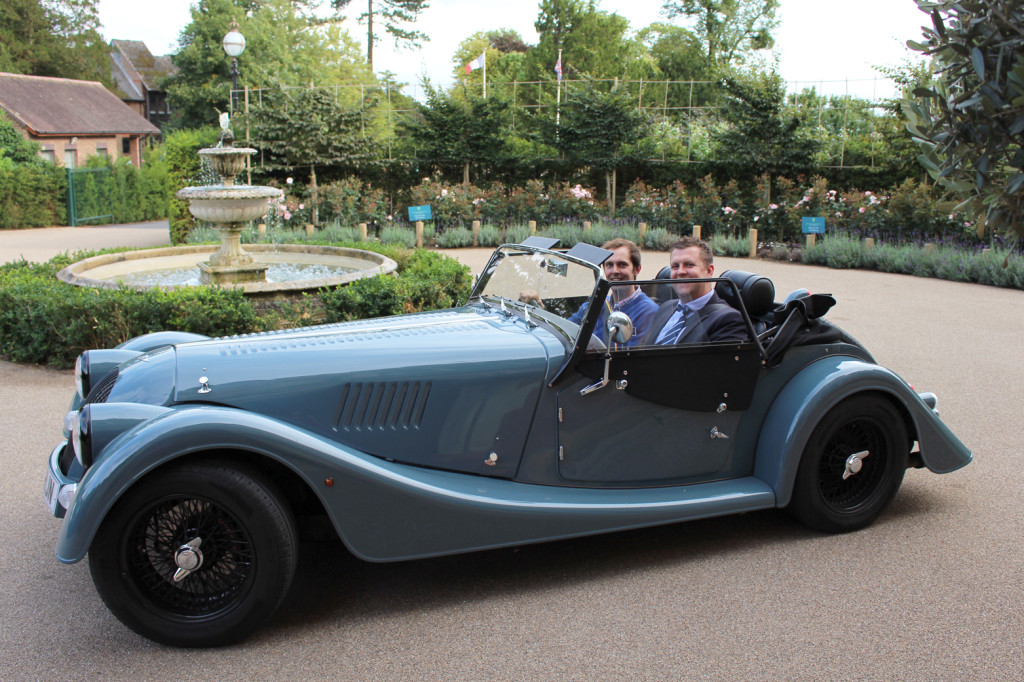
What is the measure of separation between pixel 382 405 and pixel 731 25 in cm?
4763

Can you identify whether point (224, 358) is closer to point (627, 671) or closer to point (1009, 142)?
point (627, 671)

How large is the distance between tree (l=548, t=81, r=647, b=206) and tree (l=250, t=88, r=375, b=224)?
18.4 feet

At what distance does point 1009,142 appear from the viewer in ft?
8.77

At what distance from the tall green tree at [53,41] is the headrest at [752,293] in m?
45.7

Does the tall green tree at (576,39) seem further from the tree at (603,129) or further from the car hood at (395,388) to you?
the car hood at (395,388)

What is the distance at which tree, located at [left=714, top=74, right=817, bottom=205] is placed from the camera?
1812cm

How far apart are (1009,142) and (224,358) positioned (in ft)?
10.4

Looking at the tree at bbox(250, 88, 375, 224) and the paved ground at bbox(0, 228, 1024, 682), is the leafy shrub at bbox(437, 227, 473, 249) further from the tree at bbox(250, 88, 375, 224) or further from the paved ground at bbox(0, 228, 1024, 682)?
the paved ground at bbox(0, 228, 1024, 682)

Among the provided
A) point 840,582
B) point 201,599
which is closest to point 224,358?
point 201,599

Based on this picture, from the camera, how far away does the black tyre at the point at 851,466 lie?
4.05m

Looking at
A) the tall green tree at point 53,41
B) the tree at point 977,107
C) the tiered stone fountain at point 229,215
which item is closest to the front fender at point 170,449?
the tree at point 977,107

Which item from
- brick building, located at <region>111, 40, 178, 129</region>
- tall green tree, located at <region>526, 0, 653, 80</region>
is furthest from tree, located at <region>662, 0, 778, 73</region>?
brick building, located at <region>111, 40, 178, 129</region>

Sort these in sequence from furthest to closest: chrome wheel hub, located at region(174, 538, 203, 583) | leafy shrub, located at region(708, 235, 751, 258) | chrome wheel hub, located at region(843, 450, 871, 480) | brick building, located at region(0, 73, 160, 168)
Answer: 1. brick building, located at region(0, 73, 160, 168)
2. leafy shrub, located at region(708, 235, 751, 258)
3. chrome wheel hub, located at region(843, 450, 871, 480)
4. chrome wheel hub, located at region(174, 538, 203, 583)

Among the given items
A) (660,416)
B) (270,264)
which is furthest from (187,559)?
(270,264)
